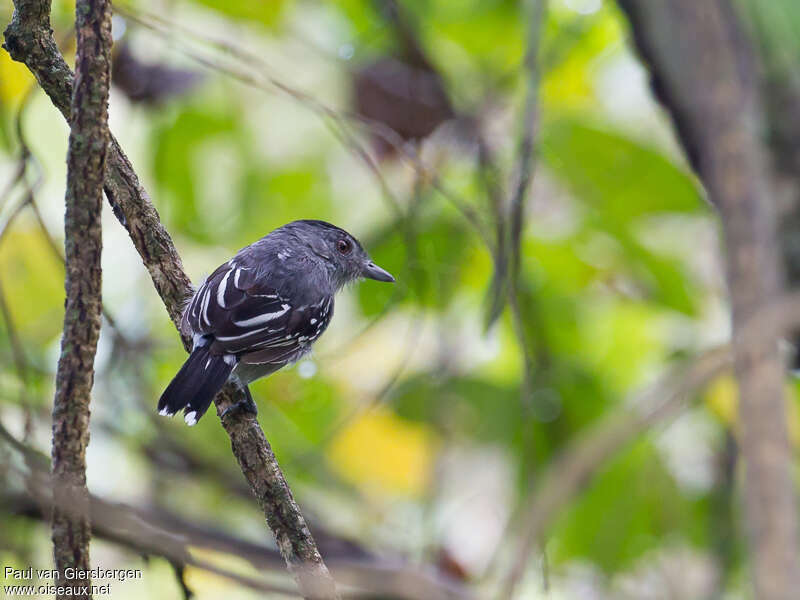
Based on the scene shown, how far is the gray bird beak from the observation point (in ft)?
12.4

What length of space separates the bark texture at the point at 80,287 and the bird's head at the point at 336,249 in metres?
2.22

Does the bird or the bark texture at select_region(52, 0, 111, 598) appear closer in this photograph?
the bark texture at select_region(52, 0, 111, 598)

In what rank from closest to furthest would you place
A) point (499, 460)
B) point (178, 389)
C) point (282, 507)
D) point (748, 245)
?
point (748, 245)
point (282, 507)
point (178, 389)
point (499, 460)

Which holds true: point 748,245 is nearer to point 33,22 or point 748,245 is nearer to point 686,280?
point 33,22

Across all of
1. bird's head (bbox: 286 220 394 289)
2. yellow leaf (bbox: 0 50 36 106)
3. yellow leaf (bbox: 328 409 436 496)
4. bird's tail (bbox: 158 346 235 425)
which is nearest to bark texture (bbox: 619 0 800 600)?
bird's tail (bbox: 158 346 235 425)

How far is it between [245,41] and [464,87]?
1.35 metres

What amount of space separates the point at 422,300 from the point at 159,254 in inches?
57.1

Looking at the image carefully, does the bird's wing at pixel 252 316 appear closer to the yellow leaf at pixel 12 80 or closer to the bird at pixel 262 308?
the bird at pixel 262 308

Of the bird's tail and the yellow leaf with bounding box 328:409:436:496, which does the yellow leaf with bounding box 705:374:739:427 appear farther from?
the bird's tail

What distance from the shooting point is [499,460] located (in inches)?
173

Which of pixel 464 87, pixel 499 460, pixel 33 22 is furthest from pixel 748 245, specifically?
pixel 464 87

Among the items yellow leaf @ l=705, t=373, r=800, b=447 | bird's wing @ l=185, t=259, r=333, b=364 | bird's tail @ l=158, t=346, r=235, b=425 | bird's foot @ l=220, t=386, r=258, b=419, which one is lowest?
yellow leaf @ l=705, t=373, r=800, b=447

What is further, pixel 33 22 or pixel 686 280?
pixel 686 280

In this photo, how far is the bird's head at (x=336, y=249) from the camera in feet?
12.8
